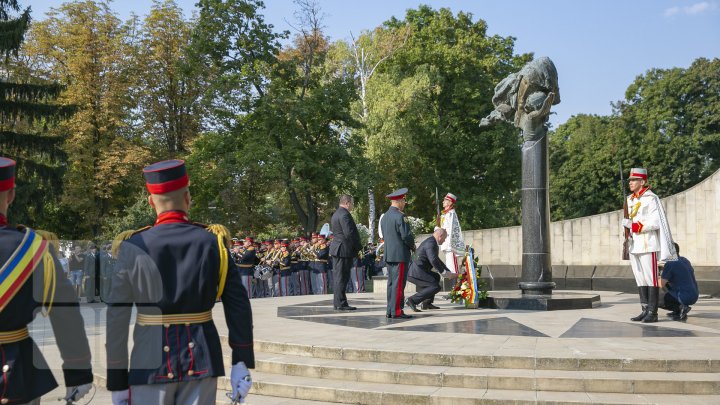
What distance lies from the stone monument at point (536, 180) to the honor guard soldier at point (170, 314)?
32.0 feet

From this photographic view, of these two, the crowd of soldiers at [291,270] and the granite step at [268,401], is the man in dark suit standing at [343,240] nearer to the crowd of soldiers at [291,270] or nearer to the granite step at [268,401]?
the granite step at [268,401]

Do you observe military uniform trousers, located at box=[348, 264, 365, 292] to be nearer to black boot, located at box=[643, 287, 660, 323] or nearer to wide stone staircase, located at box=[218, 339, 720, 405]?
black boot, located at box=[643, 287, 660, 323]

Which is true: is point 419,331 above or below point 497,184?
below

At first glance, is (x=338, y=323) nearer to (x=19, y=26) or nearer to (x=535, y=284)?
(x=535, y=284)

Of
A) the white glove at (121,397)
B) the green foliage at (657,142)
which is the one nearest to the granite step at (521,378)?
the white glove at (121,397)

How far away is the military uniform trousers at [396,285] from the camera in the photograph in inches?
453

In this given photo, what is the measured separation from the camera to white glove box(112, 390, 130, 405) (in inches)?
150

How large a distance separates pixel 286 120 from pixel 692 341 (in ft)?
82.1

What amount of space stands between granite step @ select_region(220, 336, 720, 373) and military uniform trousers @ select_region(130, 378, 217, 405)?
467 centimetres

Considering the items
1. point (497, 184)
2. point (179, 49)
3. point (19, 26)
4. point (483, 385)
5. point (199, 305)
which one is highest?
point (179, 49)

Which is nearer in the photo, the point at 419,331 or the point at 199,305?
the point at 199,305

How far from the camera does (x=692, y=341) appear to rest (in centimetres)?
894

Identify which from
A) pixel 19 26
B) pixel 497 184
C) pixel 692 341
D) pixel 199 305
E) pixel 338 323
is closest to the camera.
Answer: pixel 199 305

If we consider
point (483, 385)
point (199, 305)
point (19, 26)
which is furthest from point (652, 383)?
point (19, 26)
